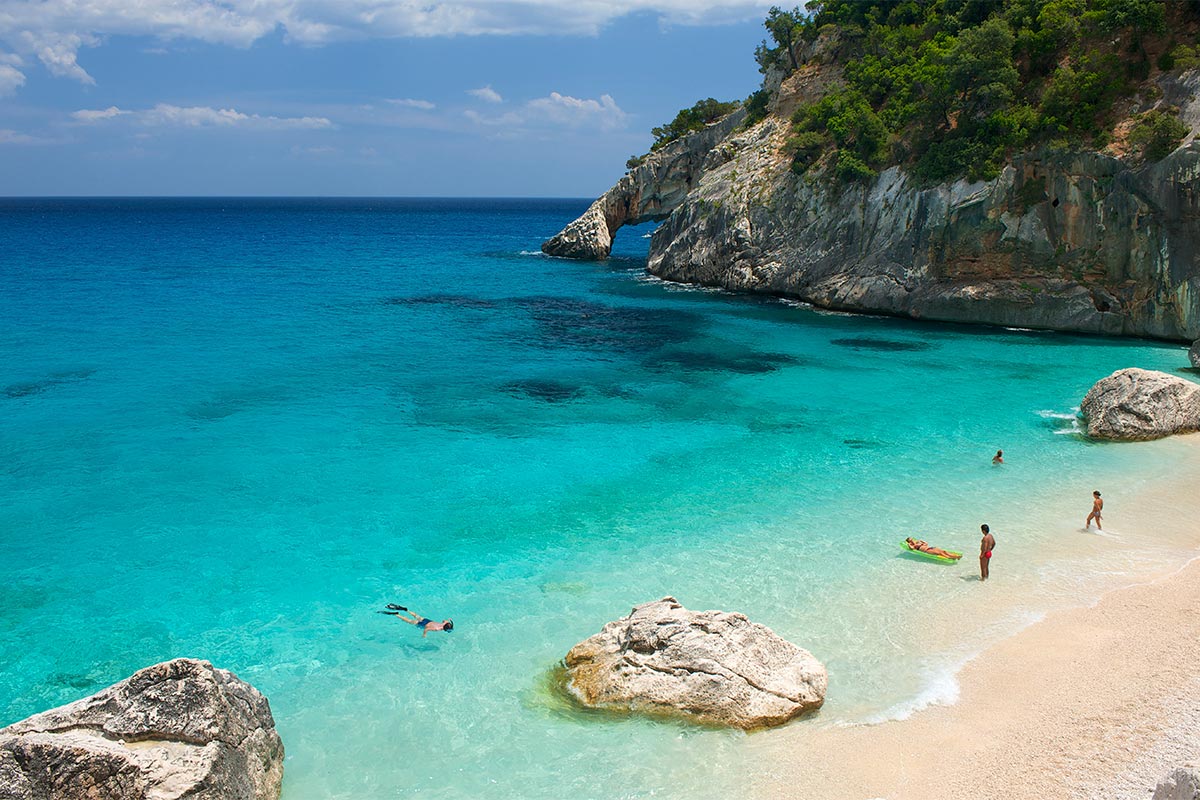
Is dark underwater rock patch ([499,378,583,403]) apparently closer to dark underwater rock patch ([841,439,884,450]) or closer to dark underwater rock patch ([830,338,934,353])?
dark underwater rock patch ([841,439,884,450])

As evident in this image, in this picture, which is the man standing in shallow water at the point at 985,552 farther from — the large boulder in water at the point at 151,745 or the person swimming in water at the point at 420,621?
the large boulder in water at the point at 151,745

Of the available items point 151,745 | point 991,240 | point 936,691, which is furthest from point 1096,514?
point 991,240

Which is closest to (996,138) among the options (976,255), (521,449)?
(976,255)

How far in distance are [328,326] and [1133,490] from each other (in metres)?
38.4

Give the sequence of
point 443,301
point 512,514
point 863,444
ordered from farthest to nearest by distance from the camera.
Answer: point 443,301
point 863,444
point 512,514

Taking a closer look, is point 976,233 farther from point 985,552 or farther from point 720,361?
point 985,552

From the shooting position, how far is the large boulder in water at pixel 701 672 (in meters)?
12.4

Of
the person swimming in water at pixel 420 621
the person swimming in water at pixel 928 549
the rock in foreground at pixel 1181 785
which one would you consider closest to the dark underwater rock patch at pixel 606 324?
the person swimming in water at pixel 928 549

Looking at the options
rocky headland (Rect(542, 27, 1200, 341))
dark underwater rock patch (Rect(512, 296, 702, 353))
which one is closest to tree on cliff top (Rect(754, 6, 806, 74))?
rocky headland (Rect(542, 27, 1200, 341))

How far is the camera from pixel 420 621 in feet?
51.5

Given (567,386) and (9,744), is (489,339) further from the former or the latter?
(9,744)

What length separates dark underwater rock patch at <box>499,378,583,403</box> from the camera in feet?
103

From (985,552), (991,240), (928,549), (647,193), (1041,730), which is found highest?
(647,193)

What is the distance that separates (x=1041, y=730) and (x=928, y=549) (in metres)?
6.14
